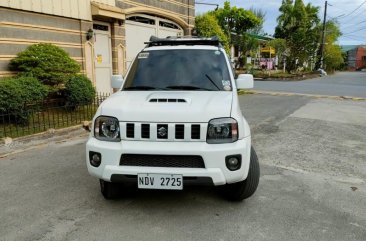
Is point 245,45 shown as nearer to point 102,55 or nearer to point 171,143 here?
point 102,55

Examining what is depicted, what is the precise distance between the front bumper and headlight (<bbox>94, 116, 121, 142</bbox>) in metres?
0.08

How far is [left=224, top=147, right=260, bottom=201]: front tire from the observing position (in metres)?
3.89

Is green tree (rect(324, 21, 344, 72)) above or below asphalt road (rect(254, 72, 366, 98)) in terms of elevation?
above

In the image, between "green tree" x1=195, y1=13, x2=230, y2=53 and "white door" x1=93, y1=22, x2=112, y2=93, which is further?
"green tree" x1=195, y1=13, x2=230, y2=53

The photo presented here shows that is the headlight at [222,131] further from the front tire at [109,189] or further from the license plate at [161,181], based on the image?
the front tire at [109,189]

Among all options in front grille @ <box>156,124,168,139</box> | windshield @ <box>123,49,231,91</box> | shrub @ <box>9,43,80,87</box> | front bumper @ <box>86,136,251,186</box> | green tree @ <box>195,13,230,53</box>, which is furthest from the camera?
green tree @ <box>195,13,230,53</box>

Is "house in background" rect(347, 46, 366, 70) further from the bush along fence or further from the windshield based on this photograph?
the windshield

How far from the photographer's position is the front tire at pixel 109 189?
400cm

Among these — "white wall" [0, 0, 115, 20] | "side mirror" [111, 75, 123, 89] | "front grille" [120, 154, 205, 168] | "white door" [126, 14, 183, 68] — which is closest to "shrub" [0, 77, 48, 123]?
"white wall" [0, 0, 115, 20]

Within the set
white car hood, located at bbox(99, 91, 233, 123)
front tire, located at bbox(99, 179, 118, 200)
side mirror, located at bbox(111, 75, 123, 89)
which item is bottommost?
front tire, located at bbox(99, 179, 118, 200)

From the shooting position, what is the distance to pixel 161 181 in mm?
3432

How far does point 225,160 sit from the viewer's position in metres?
3.40

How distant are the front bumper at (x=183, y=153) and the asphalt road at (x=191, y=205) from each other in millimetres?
527

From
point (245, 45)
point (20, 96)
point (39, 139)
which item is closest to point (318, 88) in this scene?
point (245, 45)
